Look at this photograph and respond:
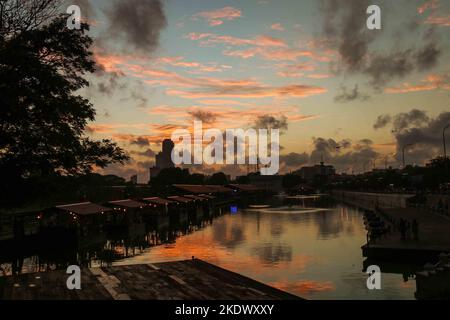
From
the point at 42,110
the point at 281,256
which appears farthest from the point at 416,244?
the point at 42,110

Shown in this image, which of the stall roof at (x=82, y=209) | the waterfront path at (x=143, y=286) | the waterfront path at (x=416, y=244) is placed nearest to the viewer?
the waterfront path at (x=143, y=286)

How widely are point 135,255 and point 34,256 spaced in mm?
8693

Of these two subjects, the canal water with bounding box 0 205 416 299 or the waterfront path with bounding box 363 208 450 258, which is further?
the waterfront path with bounding box 363 208 450 258

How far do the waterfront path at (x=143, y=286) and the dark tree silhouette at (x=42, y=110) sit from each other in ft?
14.5

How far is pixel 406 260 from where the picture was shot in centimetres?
3459

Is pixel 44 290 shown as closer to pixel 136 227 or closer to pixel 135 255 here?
pixel 135 255

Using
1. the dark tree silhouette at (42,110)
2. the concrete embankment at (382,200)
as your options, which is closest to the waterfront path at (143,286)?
the dark tree silhouette at (42,110)

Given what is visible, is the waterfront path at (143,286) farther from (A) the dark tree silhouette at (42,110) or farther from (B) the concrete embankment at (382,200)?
(B) the concrete embankment at (382,200)

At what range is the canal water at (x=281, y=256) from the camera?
90.6 ft

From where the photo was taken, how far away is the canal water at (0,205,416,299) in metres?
27.6

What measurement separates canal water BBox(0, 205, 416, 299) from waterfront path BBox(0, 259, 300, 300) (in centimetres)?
726

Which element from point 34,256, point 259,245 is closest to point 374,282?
point 259,245

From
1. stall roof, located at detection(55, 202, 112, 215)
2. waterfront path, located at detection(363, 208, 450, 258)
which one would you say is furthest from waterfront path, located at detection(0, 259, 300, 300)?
stall roof, located at detection(55, 202, 112, 215)

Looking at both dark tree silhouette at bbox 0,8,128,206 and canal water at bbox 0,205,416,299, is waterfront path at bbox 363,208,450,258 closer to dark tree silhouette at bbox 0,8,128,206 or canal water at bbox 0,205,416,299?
canal water at bbox 0,205,416,299
